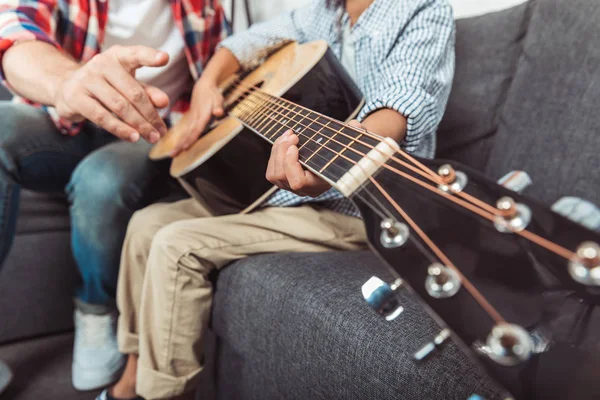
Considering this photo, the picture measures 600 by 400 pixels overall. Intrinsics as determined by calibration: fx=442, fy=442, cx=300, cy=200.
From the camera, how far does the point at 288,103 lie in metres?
0.64

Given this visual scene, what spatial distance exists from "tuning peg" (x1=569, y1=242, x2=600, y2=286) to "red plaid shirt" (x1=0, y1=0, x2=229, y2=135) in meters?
0.86

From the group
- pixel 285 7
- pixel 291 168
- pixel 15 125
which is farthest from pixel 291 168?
pixel 285 7

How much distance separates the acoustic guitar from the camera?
244 mm

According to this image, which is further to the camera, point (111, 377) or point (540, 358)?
point (111, 377)

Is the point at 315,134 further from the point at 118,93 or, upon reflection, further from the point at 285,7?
the point at 285,7

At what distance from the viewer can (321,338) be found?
0.54m

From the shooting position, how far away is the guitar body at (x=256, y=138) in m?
0.69

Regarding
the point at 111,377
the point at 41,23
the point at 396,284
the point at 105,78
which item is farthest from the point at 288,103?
the point at 111,377

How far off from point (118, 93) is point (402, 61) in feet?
1.39

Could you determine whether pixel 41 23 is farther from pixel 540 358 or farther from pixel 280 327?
pixel 540 358

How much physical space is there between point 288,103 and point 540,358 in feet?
1.57

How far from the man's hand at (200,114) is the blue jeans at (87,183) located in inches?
5.0

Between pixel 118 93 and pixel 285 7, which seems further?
pixel 285 7

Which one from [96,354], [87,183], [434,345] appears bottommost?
[96,354]
